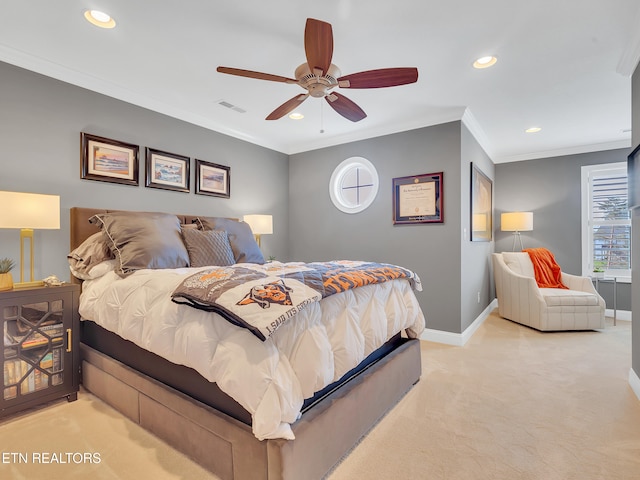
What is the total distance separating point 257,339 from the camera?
4.21ft

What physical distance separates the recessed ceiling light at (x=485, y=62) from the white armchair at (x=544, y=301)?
2.80m

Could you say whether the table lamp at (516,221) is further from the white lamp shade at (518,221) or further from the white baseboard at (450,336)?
the white baseboard at (450,336)

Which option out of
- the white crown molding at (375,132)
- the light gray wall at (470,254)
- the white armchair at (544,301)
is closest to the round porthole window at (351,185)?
the white crown molding at (375,132)

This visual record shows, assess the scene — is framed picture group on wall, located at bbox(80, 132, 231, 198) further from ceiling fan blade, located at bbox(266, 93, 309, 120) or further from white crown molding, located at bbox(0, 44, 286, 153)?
ceiling fan blade, located at bbox(266, 93, 309, 120)

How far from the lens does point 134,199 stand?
311 centimetres

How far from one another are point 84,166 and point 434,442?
10.9ft

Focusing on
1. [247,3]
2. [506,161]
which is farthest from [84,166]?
[506,161]

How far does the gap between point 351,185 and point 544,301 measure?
2.80 meters

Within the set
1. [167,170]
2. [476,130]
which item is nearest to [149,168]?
[167,170]

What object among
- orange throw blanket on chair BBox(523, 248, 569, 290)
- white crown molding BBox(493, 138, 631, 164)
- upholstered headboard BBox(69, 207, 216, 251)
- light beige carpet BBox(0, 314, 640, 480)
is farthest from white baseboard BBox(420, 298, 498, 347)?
upholstered headboard BBox(69, 207, 216, 251)

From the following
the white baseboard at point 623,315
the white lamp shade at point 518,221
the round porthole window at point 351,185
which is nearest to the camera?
the round porthole window at point 351,185

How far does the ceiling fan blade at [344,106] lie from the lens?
92.3 inches

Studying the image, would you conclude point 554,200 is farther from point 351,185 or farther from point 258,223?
point 258,223

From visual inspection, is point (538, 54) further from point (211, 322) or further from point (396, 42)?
point (211, 322)
